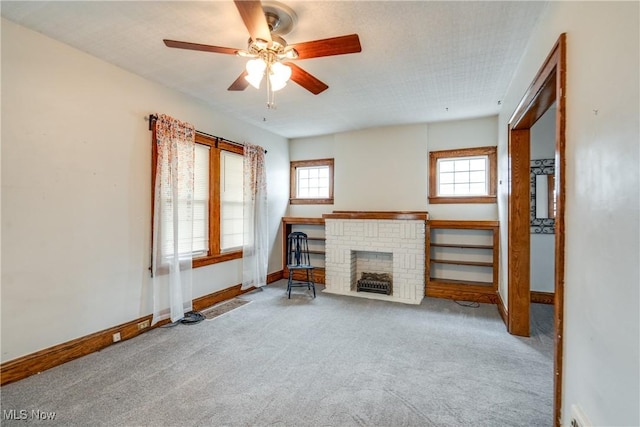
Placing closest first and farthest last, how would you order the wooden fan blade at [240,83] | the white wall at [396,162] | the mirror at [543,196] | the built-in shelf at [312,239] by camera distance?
the wooden fan blade at [240,83]
the mirror at [543,196]
the white wall at [396,162]
the built-in shelf at [312,239]

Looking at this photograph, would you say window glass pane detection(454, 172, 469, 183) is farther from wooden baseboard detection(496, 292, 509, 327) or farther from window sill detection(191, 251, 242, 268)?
window sill detection(191, 251, 242, 268)

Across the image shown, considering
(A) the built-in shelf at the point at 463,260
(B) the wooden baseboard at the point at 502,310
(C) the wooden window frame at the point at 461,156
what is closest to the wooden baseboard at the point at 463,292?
(A) the built-in shelf at the point at 463,260

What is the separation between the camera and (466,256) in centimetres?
453

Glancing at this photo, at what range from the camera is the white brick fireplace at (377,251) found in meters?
4.36

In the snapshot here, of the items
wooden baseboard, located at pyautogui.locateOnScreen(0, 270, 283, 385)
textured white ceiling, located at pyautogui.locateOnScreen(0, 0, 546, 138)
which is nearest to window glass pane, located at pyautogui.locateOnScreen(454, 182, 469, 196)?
textured white ceiling, located at pyautogui.locateOnScreen(0, 0, 546, 138)

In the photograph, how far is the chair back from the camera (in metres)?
5.07

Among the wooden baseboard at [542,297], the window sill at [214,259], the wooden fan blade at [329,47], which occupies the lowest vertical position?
the wooden baseboard at [542,297]

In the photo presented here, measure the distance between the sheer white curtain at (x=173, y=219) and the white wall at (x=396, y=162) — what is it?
259cm

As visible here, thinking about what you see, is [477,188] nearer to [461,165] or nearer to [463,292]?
[461,165]

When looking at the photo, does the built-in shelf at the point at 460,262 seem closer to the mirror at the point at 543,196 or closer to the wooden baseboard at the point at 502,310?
the wooden baseboard at the point at 502,310

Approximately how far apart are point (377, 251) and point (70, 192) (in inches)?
148

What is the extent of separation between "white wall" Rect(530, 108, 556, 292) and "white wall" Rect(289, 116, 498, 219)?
58 cm

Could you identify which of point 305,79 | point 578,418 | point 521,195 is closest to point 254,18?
point 305,79

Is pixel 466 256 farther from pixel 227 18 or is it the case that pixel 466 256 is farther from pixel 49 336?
pixel 49 336
